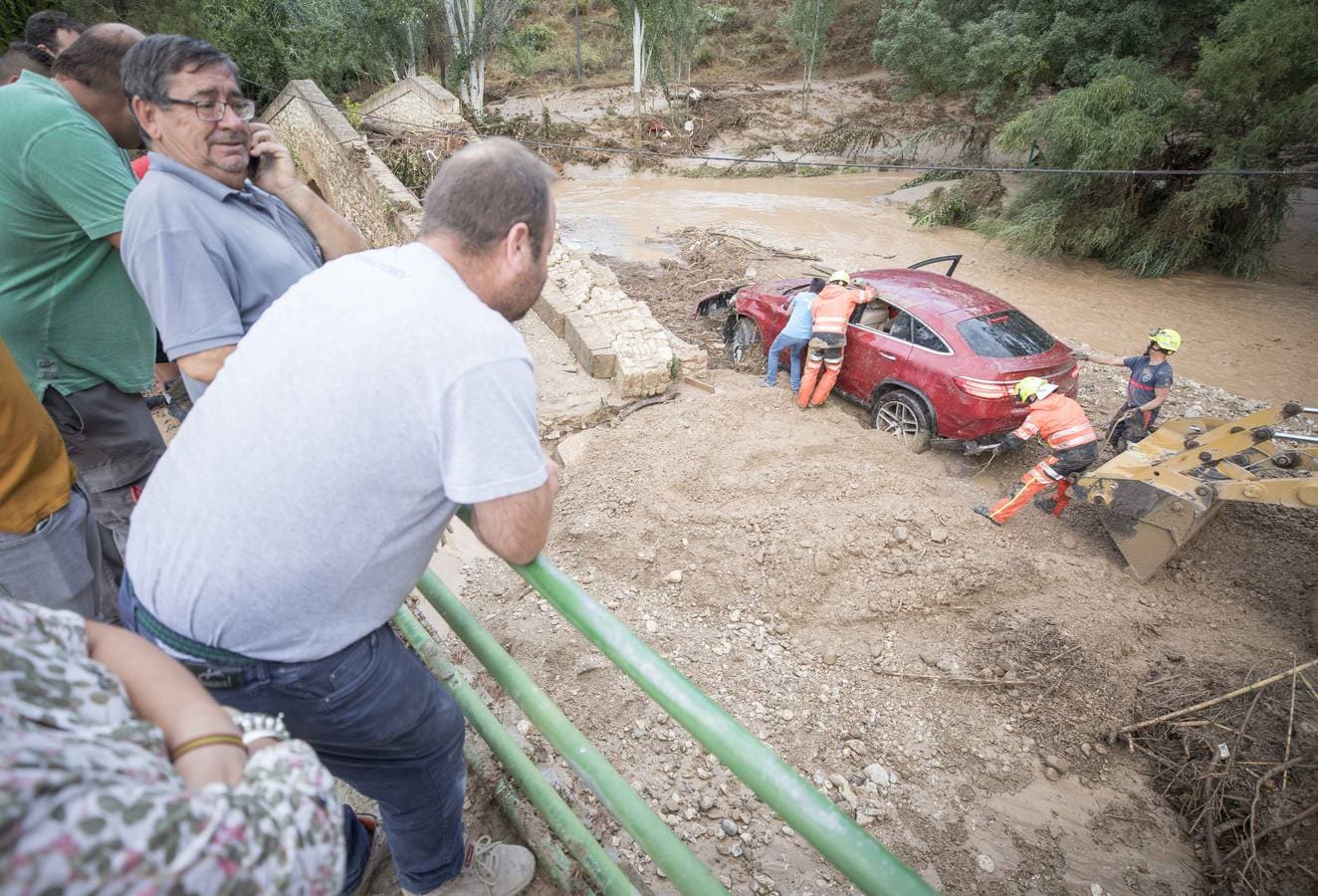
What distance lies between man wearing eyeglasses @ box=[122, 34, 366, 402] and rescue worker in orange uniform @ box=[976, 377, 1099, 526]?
5.45 metres

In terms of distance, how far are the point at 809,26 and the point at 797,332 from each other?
81.7ft

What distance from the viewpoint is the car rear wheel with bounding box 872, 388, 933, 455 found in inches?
265

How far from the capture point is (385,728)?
60.2 inches

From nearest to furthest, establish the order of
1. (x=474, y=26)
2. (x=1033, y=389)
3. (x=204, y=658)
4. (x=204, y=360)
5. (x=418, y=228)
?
(x=204, y=658) < (x=204, y=360) < (x=418, y=228) < (x=1033, y=389) < (x=474, y=26)

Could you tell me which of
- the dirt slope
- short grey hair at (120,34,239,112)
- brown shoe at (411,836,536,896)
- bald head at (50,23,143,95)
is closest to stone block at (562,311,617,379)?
the dirt slope

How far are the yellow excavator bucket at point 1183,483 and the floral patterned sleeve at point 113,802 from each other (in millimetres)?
5763

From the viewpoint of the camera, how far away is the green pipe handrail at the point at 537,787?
165 cm

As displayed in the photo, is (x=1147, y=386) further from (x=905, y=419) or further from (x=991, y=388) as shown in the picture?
(x=905, y=419)

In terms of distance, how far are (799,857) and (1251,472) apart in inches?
183

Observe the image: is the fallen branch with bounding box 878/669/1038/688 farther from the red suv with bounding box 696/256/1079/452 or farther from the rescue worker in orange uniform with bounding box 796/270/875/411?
the rescue worker in orange uniform with bounding box 796/270/875/411

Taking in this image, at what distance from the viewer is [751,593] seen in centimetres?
450

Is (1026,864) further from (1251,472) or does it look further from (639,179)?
(639,179)

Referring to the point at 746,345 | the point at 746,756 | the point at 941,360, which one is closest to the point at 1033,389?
the point at 941,360

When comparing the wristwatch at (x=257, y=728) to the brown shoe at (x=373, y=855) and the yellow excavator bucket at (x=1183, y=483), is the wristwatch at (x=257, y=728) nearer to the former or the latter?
the brown shoe at (x=373, y=855)
